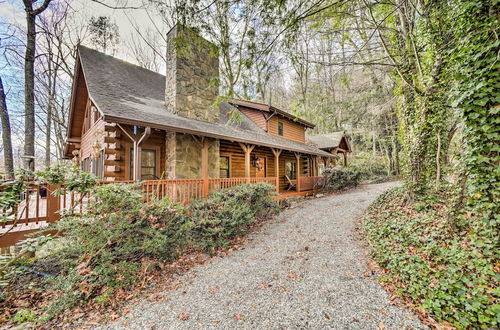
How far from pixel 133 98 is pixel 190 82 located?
2.18 meters

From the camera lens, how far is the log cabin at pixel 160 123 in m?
6.03

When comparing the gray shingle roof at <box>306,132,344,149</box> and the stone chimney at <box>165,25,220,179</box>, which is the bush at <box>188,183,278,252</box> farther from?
the gray shingle roof at <box>306,132,344,149</box>

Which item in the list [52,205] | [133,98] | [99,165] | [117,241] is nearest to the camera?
[117,241]

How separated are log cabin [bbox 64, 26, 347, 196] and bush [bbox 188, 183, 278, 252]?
100 centimetres

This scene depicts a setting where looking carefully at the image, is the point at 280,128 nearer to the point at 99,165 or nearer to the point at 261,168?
the point at 261,168

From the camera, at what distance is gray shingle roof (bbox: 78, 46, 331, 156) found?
18.5 feet

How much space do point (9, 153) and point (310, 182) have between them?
1324 cm

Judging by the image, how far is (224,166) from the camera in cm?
964

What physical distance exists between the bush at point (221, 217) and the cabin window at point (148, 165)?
8.16 feet

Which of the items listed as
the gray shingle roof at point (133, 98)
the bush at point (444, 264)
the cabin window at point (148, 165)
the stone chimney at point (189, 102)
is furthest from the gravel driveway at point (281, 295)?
the cabin window at point (148, 165)

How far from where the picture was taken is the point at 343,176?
12.9 metres

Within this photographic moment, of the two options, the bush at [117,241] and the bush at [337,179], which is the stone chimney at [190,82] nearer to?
the bush at [117,241]

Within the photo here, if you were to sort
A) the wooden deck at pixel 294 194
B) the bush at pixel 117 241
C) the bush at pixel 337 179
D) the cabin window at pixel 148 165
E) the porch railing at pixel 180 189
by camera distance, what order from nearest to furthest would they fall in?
the bush at pixel 117 241 < the porch railing at pixel 180 189 < the cabin window at pixel 148 165 < the wooden deck at pixel 294 194 < the bush at pixel 337 179

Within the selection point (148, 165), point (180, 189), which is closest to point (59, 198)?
point (180, 189)
